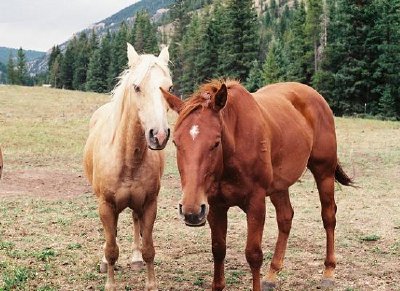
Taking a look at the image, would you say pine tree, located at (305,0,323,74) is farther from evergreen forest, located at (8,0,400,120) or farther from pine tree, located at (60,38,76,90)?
pine tree, located at (60,38,76,90)

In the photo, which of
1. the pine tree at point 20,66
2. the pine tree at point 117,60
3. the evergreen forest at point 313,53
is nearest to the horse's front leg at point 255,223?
the evergreen forest at point 313,53

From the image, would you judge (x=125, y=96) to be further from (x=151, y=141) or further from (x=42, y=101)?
(x=42, y=101)

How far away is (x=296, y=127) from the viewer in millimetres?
5586

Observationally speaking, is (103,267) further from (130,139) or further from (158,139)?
(158,139)

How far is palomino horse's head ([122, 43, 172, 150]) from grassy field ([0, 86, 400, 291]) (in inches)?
87.5

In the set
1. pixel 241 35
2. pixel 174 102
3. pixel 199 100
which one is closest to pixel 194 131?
pixel 199 100

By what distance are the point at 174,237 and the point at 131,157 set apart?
9.73ft

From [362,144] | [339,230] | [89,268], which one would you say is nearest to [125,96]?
[89,268]

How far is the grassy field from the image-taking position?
5.93 meters

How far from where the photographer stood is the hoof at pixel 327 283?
5.68 meters

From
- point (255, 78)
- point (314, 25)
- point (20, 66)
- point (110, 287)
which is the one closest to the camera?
point (110, 287)

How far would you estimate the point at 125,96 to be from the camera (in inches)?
205

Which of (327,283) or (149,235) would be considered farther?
(327,283)

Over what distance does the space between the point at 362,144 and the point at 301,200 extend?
36.0ft
